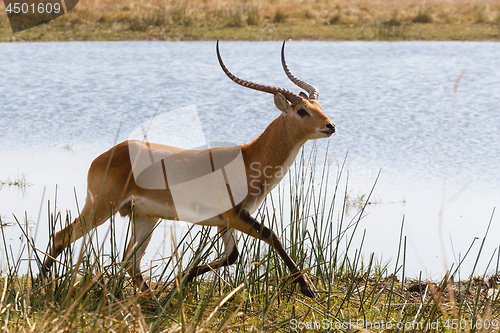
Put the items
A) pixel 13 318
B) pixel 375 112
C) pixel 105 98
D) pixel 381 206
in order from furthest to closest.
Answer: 1. pixel 105 98
2. pixel 375 112
3. pixel 381 206
4. pixel 13 318

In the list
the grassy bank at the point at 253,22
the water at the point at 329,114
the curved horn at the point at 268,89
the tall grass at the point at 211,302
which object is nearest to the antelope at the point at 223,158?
the curved horn at the point at 268,89

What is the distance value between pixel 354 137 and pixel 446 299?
14.1ft

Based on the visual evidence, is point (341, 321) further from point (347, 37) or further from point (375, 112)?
point (347, 37)

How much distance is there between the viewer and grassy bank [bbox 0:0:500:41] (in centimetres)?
1667

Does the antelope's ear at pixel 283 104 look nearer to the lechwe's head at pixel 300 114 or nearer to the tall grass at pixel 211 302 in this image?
the lechwe's head at pixel 300 114

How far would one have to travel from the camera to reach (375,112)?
9.38 meters

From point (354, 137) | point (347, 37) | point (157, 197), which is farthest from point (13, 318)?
point (347, 37)

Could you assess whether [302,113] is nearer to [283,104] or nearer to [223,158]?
[283,104]

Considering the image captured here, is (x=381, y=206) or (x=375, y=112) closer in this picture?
(x=381, y=206)

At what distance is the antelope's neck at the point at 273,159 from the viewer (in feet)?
13.2

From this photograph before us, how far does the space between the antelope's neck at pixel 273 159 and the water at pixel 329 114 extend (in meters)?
0.80

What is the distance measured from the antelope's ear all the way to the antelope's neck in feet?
0.17

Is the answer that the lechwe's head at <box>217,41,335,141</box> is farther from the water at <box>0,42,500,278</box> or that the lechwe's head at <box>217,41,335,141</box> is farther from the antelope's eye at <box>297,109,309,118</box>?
the water at <box>0,42,500,278</box>

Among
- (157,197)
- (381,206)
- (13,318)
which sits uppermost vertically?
(157,197)
